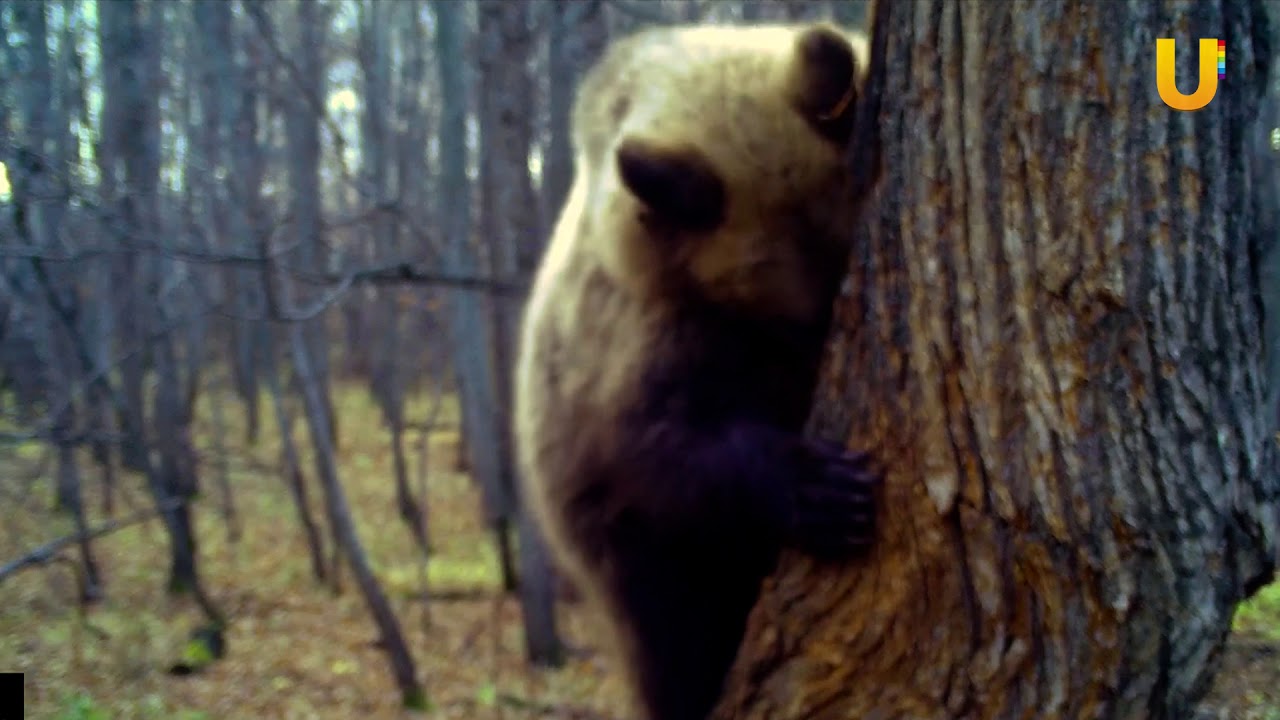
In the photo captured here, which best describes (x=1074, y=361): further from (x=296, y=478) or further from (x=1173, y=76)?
(x=296, y=478)

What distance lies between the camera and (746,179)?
2.33 m

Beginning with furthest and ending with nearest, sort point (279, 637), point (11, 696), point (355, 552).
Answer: point (279, 637) → point (355, 552) → point (11, 696)

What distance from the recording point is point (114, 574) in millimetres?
11016

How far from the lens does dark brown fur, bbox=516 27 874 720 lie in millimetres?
2260

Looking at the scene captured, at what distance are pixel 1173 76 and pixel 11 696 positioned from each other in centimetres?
700

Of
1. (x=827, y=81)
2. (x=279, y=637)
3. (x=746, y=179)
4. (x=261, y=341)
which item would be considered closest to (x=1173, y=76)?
(x=827, y=81)

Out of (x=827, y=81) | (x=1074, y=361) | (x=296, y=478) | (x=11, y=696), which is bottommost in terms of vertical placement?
(x=11, y=696)

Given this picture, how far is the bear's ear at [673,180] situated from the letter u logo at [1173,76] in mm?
1009

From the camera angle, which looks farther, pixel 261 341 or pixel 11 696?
pixel 261 341

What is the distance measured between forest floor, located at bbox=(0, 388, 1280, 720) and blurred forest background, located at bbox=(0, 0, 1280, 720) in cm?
4

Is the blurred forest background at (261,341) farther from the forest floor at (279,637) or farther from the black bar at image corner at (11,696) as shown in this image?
the black bar at image corner at (11,696)

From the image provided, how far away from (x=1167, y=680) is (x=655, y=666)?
145 centimetres

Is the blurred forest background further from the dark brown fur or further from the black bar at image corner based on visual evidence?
the dark brown fur

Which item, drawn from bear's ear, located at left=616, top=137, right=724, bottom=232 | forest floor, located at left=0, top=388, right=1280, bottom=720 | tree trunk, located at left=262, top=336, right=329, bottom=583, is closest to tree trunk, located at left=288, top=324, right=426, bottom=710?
forest floor, located at left=0, top=388, right=1280, bottom=720
